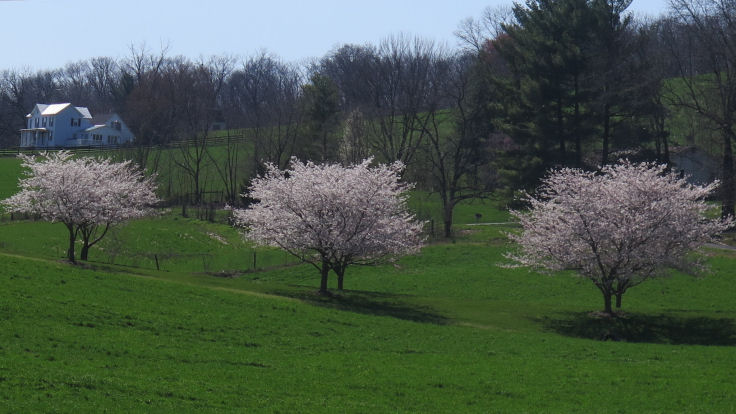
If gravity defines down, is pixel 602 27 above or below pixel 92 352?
above

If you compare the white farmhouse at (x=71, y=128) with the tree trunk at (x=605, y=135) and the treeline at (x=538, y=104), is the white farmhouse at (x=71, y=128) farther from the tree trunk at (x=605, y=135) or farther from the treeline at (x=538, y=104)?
the tree trunk at (x=605, y=135)

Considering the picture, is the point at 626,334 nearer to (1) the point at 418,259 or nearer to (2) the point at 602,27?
(1) the point at 418,259

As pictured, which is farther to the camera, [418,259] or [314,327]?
[418,259]

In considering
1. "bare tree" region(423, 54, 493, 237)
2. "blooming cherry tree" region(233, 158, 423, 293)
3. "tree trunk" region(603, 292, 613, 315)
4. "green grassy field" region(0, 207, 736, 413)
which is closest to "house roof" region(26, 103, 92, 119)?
"bare tree" region(423, 54, 493, 237)

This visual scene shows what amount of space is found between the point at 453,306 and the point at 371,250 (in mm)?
4766

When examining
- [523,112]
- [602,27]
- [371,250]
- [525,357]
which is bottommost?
[525,357]

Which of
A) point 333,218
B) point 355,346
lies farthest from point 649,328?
point 333,218

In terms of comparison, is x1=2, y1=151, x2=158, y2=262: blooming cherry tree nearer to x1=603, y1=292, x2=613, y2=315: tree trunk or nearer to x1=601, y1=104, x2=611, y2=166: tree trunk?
x1=603, y1=292, x2=613, y2=315: tree trunk

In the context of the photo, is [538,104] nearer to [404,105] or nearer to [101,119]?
[404,105]

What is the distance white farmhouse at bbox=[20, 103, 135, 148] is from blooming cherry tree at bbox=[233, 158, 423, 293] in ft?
310

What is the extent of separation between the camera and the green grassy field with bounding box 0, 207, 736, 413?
1845cm

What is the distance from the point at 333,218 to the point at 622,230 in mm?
13226

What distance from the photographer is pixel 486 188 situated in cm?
7438

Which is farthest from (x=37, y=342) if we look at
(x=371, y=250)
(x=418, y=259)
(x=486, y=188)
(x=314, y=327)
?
(x=486, y=188)
